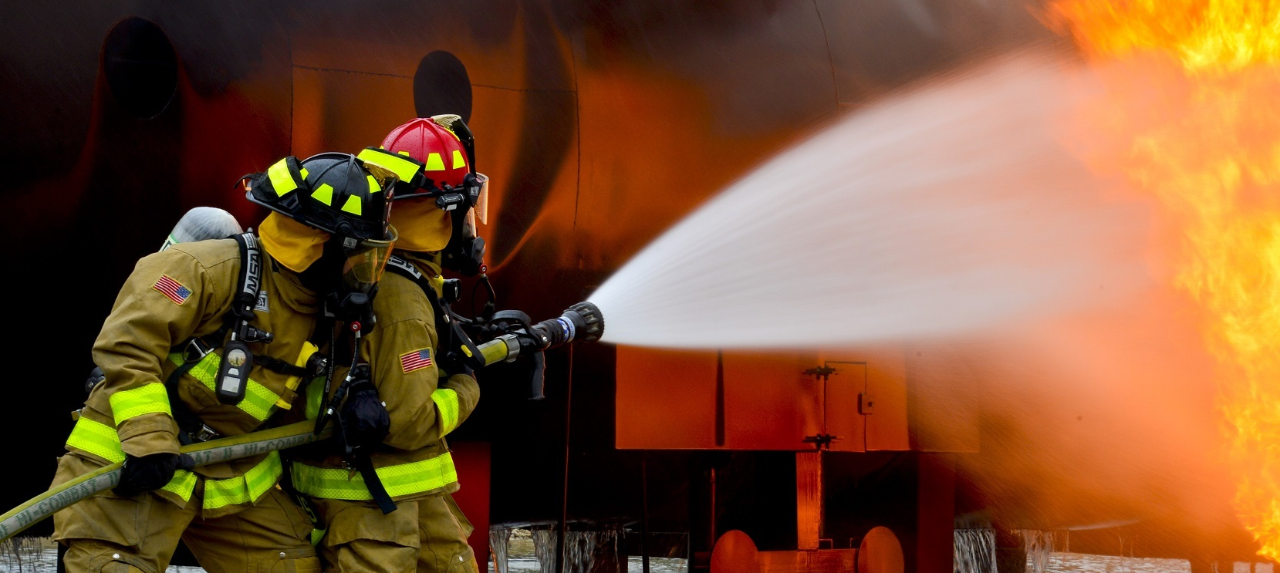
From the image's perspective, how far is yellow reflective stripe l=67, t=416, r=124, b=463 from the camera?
336 cm

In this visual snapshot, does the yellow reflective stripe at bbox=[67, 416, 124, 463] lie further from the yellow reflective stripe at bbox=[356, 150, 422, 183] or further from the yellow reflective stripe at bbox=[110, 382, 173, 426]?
the yellow reflective stripe at bbox=[356, 150, 422, 183]

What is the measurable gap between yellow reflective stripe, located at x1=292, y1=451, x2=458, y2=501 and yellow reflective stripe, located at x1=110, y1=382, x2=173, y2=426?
2.23 ft

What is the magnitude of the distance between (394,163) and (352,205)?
37 centimetres

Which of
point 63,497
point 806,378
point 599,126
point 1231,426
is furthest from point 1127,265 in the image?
point 63,497

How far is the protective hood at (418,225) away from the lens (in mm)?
4000

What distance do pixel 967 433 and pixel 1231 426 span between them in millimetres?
1969

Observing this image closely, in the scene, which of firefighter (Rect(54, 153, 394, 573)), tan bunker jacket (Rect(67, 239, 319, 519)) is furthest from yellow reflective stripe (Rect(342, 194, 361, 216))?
tan bunker jacket (Rect(67, 239, 319, 519))

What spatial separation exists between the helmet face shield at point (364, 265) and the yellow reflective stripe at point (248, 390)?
1.24 feet

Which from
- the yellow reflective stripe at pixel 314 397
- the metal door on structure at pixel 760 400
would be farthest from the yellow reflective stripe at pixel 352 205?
the metal door on structure at pixel 760 400

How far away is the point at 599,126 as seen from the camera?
5.31 m

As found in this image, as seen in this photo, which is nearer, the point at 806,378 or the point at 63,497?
the point at 63,497

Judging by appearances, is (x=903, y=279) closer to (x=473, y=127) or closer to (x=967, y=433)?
(x=967, y=433)

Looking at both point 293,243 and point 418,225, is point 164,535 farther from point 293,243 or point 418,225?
point 418,225

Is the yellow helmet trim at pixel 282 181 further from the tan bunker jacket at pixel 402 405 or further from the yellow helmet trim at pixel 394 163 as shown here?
the tan bunker jacket at pixel 402 405
